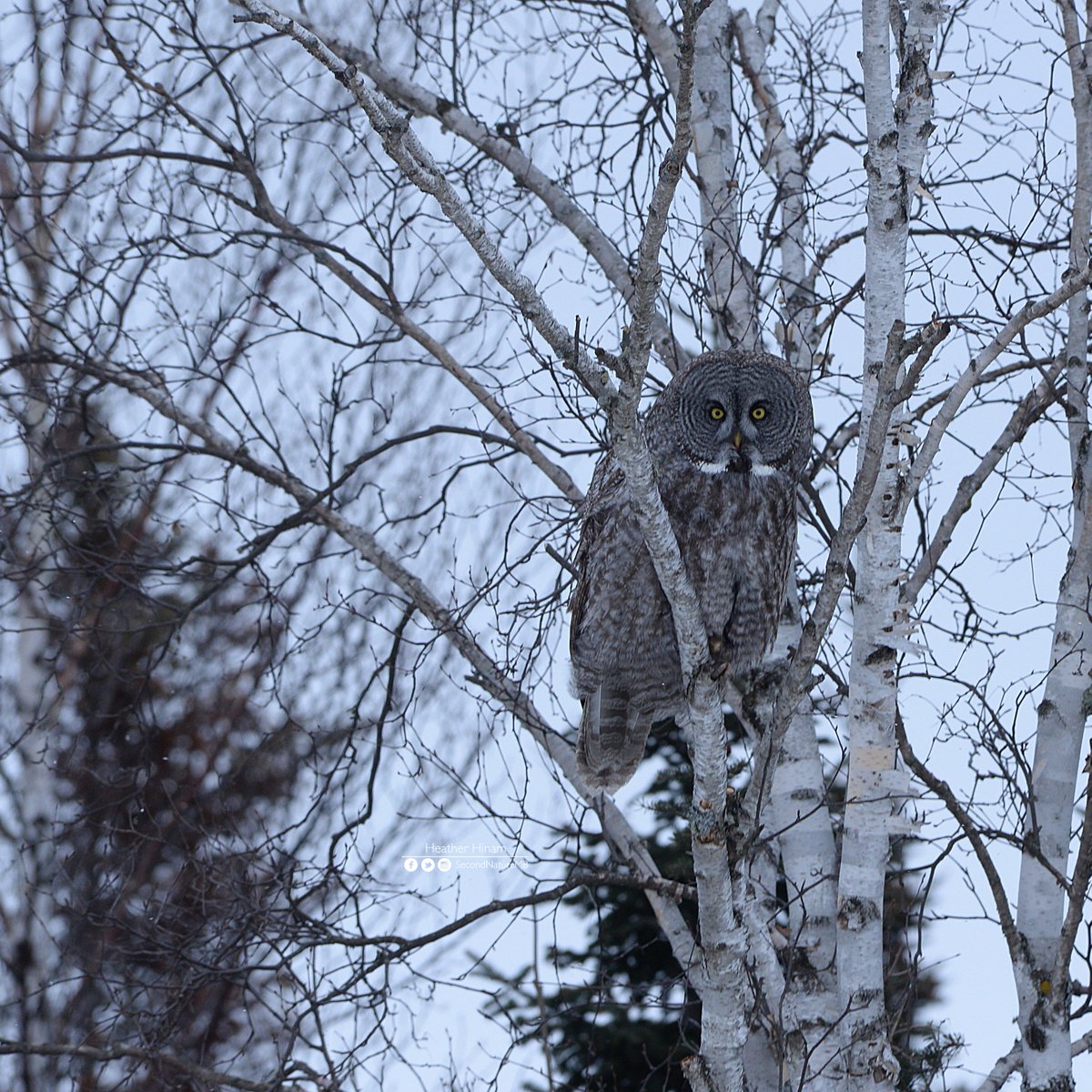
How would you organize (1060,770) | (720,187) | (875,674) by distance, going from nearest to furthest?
1. (875,674)
2. (1060,770)
3. (720,187)

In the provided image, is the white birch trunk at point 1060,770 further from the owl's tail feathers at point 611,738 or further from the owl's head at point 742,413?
the owl's tail feathers at point 611,738

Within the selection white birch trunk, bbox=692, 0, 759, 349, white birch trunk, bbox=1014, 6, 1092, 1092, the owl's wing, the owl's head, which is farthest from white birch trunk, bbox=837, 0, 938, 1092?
white birch trunk, bbox=692, 0, 759, 349

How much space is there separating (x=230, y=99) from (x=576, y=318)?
3.77 m

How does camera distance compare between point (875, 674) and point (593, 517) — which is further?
point (593, 517)

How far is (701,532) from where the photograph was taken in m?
4.02

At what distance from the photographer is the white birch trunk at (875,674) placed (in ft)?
12.7

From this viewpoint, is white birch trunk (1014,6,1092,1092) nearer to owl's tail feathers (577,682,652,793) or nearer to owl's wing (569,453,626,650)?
owl's tail feathers (577,682,652,793)

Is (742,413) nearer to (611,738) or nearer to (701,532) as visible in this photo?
(701,532)

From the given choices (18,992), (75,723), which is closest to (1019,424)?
(18,992)

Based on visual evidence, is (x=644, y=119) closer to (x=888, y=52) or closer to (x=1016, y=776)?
(x=888, y=52)

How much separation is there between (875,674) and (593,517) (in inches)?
37.6

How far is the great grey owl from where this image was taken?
404 cm

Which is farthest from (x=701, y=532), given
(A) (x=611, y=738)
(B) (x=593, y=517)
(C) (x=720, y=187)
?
(C) (x=720, y=187)

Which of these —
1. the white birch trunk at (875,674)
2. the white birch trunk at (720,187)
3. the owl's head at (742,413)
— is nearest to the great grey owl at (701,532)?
the owl's head at (742,413)
